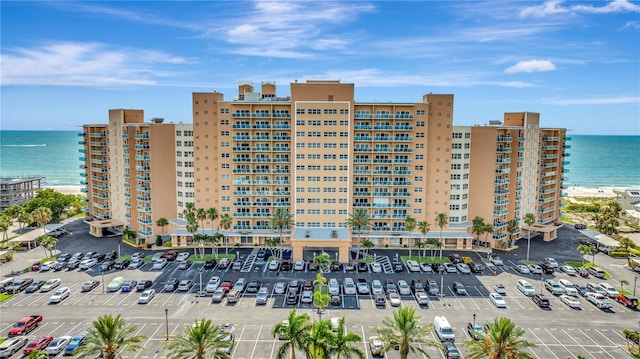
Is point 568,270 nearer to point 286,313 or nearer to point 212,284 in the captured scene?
point 286,313

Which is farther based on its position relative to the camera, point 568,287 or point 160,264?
point 160,264

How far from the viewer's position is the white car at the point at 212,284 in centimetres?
6462

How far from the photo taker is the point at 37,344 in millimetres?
47906

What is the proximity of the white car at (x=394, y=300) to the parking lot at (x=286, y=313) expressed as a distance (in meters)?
1.15

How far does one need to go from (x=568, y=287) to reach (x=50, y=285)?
80.6 meters

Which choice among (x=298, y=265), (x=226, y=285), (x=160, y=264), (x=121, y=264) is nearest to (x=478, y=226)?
(x=298, y=265)

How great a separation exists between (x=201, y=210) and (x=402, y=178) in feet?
137

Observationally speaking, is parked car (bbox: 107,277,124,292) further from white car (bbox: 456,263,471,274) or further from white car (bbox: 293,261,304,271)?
white car (bbox: 456,263,471,274)

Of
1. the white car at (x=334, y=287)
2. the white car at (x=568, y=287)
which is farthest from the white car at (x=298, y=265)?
the white car at (x=568, y=287)

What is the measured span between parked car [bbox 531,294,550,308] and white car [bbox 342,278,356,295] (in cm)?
2635

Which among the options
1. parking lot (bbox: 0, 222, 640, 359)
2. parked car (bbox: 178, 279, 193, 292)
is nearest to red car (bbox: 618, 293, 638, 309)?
parking lot (bbox: 0, 222, 640, 359)

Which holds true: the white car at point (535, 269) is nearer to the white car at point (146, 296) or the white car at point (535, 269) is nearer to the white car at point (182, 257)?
the white car at point (182, 257)

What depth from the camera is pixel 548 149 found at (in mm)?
96188

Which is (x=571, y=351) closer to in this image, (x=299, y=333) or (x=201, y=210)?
(x=299, y=333)
